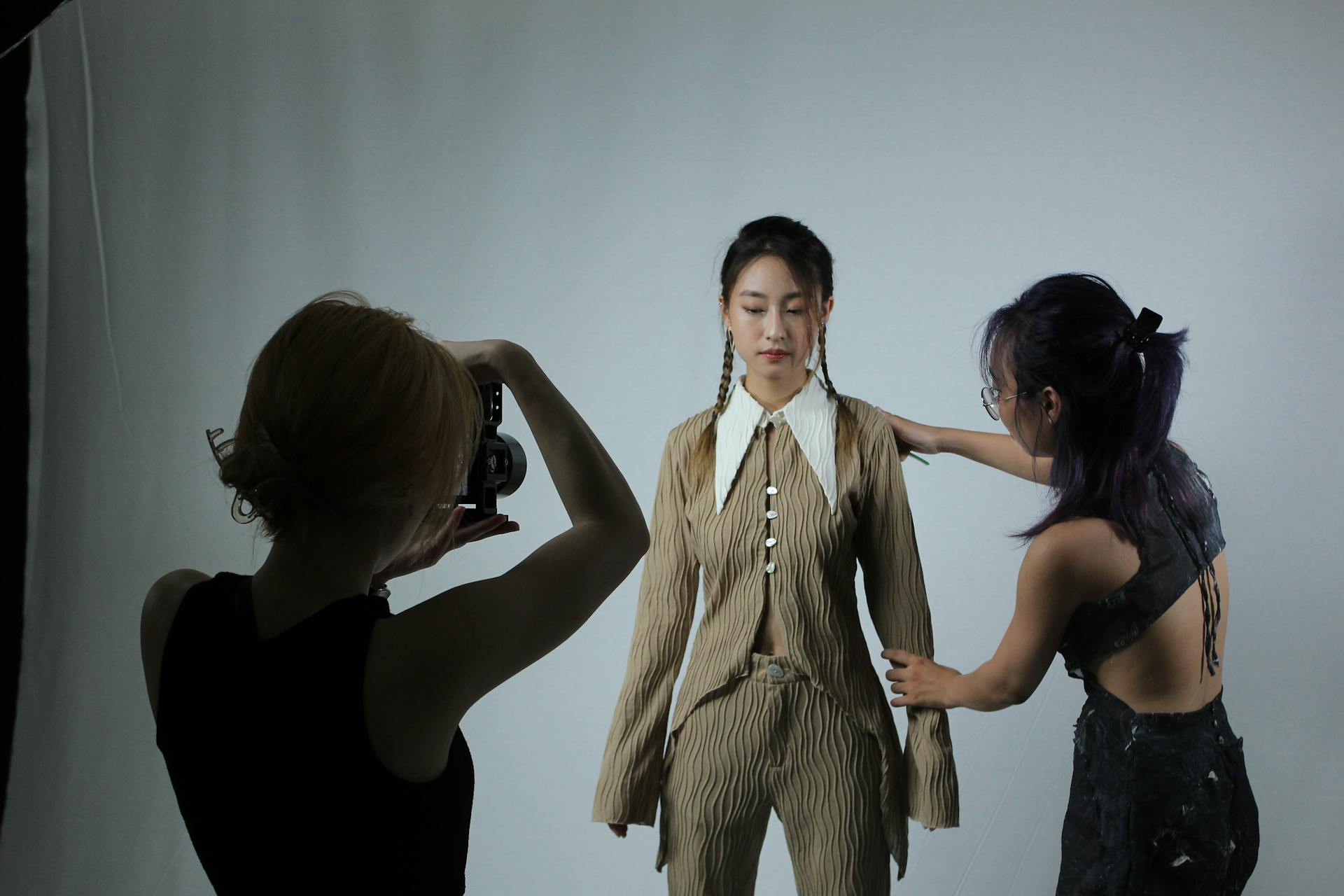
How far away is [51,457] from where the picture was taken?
3.22 m

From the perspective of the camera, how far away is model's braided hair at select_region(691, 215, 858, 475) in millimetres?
2080

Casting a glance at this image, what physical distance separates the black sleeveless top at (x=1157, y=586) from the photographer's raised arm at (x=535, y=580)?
3.09 feet

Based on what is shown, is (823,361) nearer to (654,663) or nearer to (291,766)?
(654,663)

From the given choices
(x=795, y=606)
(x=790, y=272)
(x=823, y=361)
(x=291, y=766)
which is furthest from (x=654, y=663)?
(x=291, y=766)

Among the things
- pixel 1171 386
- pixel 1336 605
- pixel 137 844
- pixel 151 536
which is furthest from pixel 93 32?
pixel 1336 605

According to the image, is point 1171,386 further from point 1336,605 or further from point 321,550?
point 321,550

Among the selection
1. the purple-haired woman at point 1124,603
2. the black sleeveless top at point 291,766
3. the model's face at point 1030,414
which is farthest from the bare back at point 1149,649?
the black sleeveless top at point 291,766

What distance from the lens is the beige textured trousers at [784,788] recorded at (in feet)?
6.44

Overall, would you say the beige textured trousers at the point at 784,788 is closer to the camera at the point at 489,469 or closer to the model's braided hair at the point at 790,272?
the model's braided hair at the point at 790,272

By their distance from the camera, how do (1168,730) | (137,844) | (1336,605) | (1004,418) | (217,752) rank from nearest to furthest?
(217,752)
(1168,730)
(1004,418)
(1336,605)
(137,844)

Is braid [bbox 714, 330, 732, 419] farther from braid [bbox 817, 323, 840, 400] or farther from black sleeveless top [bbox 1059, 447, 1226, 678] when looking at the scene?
black sleeveless top [bbox 1059, 447, 1226, 678]

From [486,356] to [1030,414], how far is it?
1021 mm

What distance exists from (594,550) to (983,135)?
2.11 m

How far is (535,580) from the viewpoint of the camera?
1.09m
